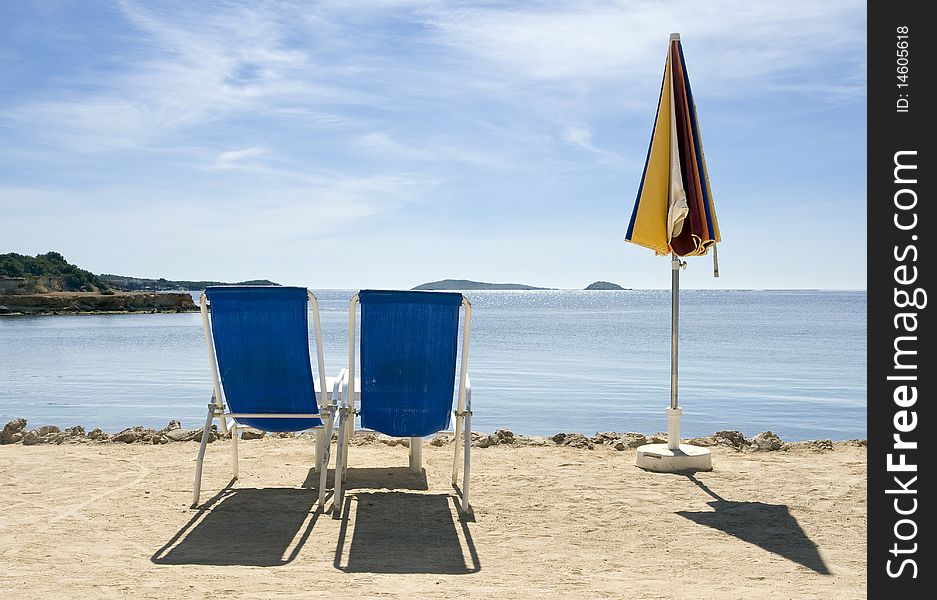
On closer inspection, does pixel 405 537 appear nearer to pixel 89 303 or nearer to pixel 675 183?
pixel 675 183

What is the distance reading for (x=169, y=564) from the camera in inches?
147

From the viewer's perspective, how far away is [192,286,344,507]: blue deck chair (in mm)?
4887

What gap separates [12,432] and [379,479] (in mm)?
3366

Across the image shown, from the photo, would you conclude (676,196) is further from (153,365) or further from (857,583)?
(153,365)

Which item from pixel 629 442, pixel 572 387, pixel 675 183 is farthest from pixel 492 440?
pixel 572 387

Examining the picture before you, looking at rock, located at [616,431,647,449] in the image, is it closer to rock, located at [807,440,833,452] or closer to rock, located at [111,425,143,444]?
rock, located at [807,440,833,452]

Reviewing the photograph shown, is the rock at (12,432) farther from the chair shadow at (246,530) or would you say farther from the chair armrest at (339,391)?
the chair armrest at (339,391)

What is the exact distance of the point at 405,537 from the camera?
4.29m

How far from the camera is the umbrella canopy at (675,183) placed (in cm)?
586

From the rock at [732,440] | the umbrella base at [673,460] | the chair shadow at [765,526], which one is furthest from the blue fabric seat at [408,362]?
the rock at [732,440]

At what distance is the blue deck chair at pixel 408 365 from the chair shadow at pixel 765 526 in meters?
1.36
